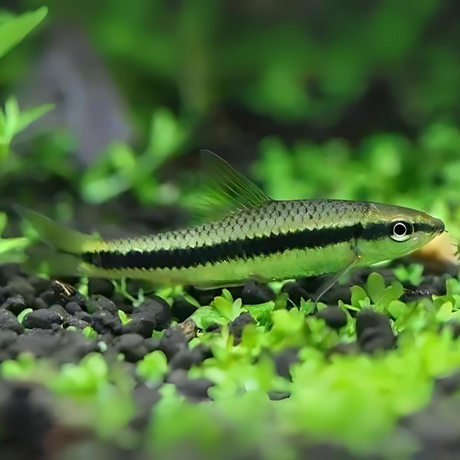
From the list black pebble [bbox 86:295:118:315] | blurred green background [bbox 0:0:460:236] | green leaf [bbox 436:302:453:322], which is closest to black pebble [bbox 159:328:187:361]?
black pebble [bbox 86:295:118:315]

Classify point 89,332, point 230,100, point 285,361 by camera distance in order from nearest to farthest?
point 285,361
point 89,332
point 230,100

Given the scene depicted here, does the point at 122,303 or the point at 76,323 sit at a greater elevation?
the point at 122,303

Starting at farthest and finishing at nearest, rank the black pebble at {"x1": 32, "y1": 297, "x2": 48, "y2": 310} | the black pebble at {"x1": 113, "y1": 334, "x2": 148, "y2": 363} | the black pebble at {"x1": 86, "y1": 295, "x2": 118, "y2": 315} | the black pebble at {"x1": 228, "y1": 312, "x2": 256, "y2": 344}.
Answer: the black pebble at {"x1": 32, "y1": 297, "x2": 48, "y2": 310}
the black pebble at {"x1": 86, "y1": 295, "x2": 118, "y2": 315}
the black pebble at {"x1": 228, "y1": 312, "x2": 256, "y2": 344}
the black pebble at {"x1": 113, "y1": 334, "x2": 148, "y2": 363}

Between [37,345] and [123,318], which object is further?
[123,318]

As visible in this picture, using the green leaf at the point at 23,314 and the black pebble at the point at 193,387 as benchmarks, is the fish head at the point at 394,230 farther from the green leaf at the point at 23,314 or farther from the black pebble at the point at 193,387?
the green leaf at the point at 23,314

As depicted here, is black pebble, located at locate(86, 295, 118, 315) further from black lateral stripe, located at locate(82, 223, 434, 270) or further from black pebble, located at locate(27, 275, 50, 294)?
black pebble, located at locate(27, 275, 50, 294)

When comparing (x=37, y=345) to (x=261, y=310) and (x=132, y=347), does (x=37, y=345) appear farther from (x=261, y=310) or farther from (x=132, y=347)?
(x=261, y=310)

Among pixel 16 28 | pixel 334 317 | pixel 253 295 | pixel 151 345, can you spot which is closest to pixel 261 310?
pixel 253 295

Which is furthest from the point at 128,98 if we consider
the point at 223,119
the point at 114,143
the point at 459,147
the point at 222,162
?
the point at 222,162
